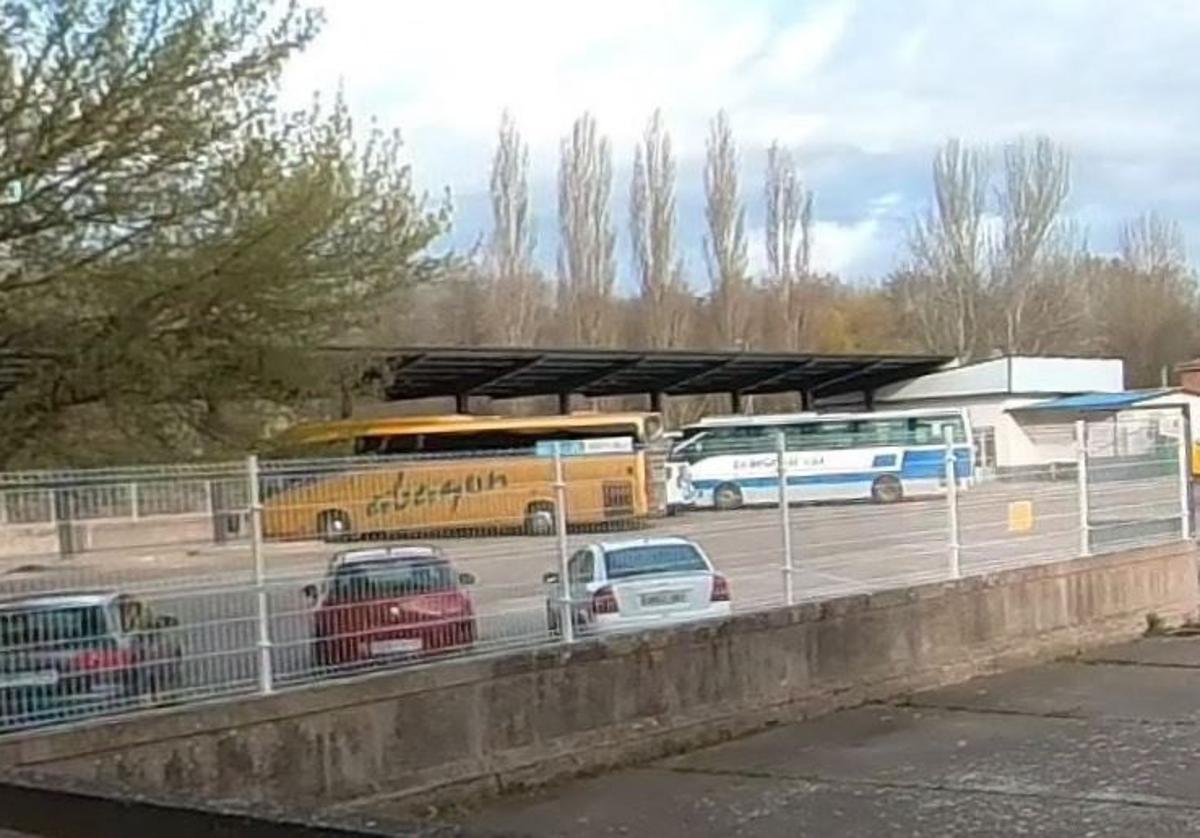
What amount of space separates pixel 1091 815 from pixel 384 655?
15.0 ft

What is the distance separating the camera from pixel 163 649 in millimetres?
10438

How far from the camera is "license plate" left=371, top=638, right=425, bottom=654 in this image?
38.5 feet

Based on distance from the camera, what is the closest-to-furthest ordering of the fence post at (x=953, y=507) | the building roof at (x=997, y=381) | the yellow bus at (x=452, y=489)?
the yellow bus at (x=452, y=489), the fence post at (x=953, y=507), the building roof at (x=997, y=381)

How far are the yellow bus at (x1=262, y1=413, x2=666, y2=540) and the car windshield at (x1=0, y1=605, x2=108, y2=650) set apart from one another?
4.90 feet

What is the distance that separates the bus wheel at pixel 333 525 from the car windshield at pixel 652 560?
2.59m

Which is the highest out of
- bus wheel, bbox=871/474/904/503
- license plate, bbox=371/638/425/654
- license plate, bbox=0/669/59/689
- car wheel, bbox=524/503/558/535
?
car wheel, bbox=524/503/558/535

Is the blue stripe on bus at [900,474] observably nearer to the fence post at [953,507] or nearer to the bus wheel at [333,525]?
the fence post at [953,507]

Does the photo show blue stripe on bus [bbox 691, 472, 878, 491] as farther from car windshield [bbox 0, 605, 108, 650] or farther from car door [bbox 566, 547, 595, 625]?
car windshield [bbox 0, 605, 108, 650]

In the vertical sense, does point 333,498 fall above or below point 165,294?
below

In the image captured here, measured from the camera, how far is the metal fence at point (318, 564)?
9.98 meters

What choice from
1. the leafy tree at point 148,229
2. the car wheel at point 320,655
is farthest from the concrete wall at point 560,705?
the leafy tree at point 148,229

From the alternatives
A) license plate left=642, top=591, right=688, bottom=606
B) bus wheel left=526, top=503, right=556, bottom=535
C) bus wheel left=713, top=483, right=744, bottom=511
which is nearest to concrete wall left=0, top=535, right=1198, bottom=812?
license plate left=642, top=591, right=688, bottom=606

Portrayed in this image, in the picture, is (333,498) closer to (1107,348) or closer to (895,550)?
(895,550)

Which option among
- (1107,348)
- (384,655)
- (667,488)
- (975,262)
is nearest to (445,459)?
(384,655)
